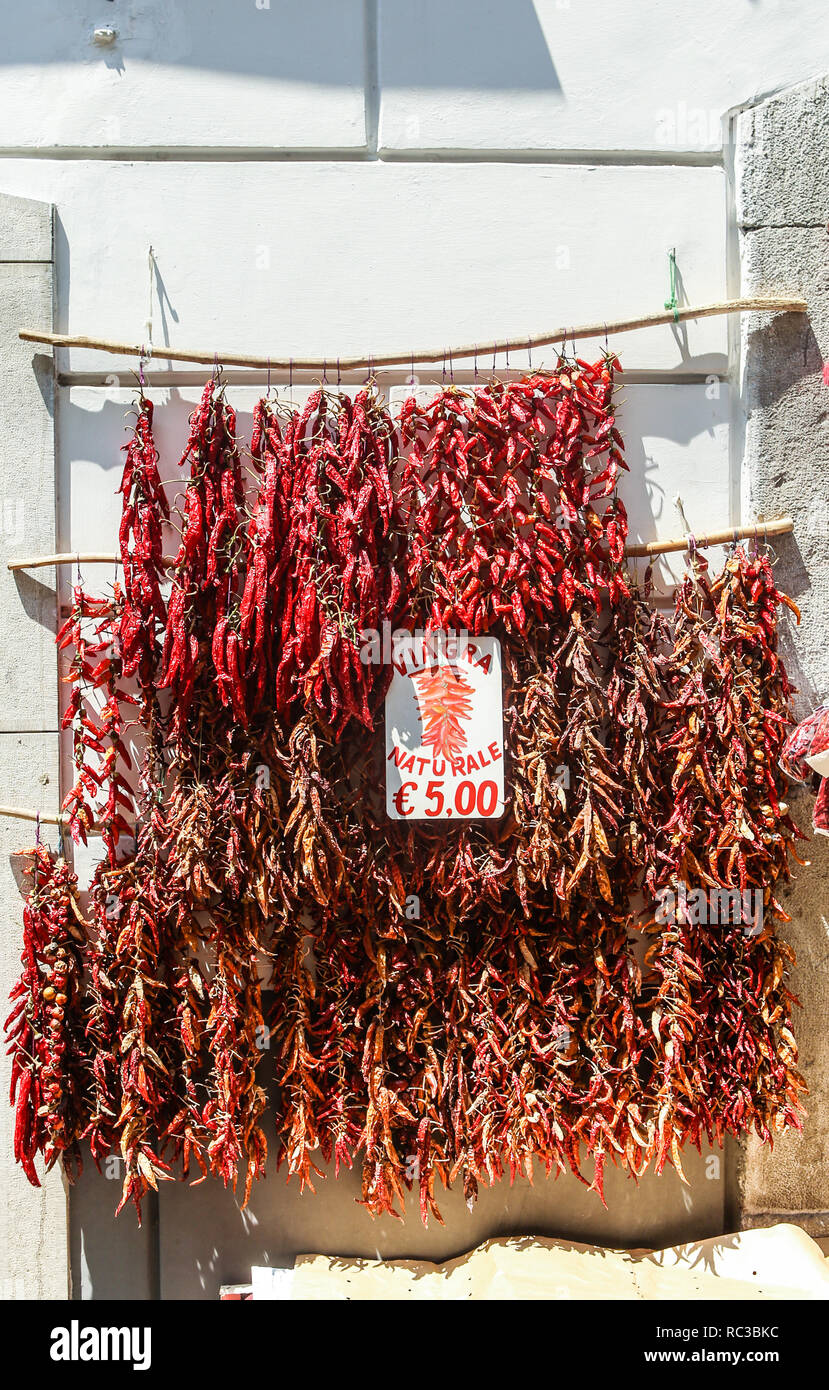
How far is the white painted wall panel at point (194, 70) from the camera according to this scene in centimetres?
318

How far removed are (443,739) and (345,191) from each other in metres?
2.11

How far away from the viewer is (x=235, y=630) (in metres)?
2.88

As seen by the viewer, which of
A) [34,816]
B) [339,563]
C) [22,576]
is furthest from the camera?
[22,576]

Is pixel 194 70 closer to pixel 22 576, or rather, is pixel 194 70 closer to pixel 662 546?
pixel 22 576

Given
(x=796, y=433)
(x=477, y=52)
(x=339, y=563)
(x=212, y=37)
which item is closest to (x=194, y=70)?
(x=212, y=37)

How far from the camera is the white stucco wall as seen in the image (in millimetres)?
3182

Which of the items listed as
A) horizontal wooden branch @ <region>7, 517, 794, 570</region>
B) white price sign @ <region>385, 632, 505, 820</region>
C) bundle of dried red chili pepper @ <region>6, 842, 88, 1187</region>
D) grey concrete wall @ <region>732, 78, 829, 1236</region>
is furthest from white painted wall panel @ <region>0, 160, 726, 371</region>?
bundle of dried red chili pepper @ <region>6, 842, 88, 1187</region>

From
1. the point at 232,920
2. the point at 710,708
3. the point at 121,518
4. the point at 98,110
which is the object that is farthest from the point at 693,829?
the point at 98,110

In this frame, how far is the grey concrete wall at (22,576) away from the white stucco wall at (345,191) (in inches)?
2.1

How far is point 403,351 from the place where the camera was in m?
3.18

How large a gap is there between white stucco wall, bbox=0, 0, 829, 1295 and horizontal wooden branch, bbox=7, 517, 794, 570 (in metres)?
0.12

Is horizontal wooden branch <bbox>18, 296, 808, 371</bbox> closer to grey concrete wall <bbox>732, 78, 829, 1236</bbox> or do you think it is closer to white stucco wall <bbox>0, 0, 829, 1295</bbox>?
white stucco wall <bbox>0, 0, 829, 1295</bbox>

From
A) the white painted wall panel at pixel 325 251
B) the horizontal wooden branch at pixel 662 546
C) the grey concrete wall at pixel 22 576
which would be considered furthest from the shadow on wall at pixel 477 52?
the horizontal wooden branch at pixel 662 546

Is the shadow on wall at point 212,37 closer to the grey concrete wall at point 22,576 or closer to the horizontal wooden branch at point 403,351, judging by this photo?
the grey concrete wall at point 22,576
